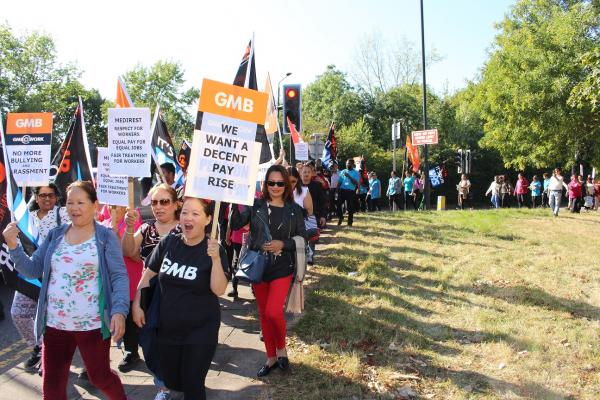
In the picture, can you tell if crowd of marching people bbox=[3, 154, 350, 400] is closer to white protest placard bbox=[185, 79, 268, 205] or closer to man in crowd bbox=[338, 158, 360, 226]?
white protest placard bbox=[185, 79, 268, 205]

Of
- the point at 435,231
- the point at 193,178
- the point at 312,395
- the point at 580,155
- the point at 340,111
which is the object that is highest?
Answer: the point at 340,111

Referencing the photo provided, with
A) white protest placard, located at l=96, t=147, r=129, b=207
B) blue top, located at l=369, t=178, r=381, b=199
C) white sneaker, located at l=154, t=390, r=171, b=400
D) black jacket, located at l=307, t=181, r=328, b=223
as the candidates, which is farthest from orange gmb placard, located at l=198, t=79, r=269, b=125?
blue top, located at l=369, t=178, r=381, b=199

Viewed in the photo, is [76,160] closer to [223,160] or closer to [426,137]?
[223,160]

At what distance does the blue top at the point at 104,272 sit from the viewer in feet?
11.0

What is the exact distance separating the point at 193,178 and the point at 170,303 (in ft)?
2.85

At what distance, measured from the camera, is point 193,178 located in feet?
11.8

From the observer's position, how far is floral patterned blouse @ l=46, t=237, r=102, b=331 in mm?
3350

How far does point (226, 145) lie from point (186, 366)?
61.0 inches

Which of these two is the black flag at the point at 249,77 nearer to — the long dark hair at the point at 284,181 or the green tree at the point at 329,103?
the long dark hair at the point at 284,181

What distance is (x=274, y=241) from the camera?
178 inches

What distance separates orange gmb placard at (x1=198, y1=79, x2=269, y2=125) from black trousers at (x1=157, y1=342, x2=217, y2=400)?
1638 millimetres

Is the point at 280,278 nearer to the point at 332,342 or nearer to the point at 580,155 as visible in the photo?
Answer: the point at 332,342

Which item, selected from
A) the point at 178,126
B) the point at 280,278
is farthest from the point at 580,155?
the point at 178,126

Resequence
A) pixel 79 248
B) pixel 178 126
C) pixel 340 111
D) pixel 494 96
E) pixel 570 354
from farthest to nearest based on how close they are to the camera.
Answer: pixel 178 126 < pixel 340 111 < pixel 494 96 < pixel 570 354 < pixel 79 248
